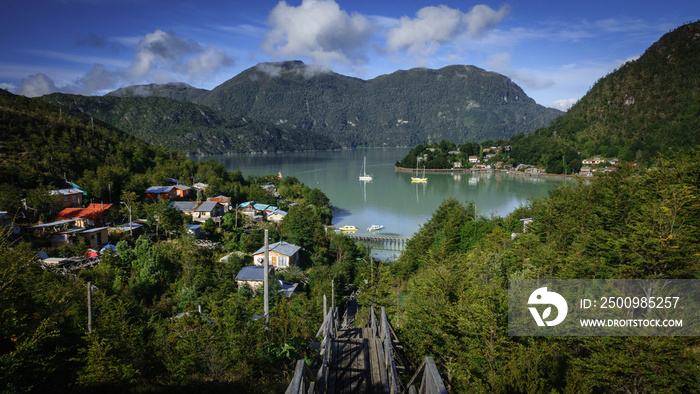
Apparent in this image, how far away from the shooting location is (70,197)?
57.9 feet

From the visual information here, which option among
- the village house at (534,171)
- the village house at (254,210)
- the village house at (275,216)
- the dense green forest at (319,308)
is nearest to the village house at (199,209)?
the village house at (254,210)

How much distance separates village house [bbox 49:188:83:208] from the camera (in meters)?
17.1

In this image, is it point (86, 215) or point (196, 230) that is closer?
point (86, 215)

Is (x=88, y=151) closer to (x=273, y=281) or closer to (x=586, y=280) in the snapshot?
(x=273, y=281)

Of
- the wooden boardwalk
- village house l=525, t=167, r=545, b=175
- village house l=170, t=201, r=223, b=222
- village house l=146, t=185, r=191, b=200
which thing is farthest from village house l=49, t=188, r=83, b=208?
village house l=525, t=167, r=545, b=175

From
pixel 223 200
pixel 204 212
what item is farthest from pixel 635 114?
pixel 204 212

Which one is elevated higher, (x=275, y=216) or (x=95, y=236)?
(x=95, y=236)

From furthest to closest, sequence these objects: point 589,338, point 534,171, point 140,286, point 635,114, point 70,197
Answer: point 635,114 → point 534,171 → point 70,197 → point 140,286 → point 589,338

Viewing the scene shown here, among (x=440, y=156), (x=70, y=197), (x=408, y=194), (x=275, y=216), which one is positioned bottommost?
(x=408, y=194)

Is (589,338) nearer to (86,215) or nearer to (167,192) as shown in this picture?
(86,215)

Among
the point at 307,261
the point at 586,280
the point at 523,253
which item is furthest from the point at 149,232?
the point at 586,280

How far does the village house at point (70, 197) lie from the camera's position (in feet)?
56.0

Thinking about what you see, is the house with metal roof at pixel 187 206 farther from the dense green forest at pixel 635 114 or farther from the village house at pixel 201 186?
the dense green forest at pixel 635 114

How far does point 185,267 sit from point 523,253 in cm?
1266
